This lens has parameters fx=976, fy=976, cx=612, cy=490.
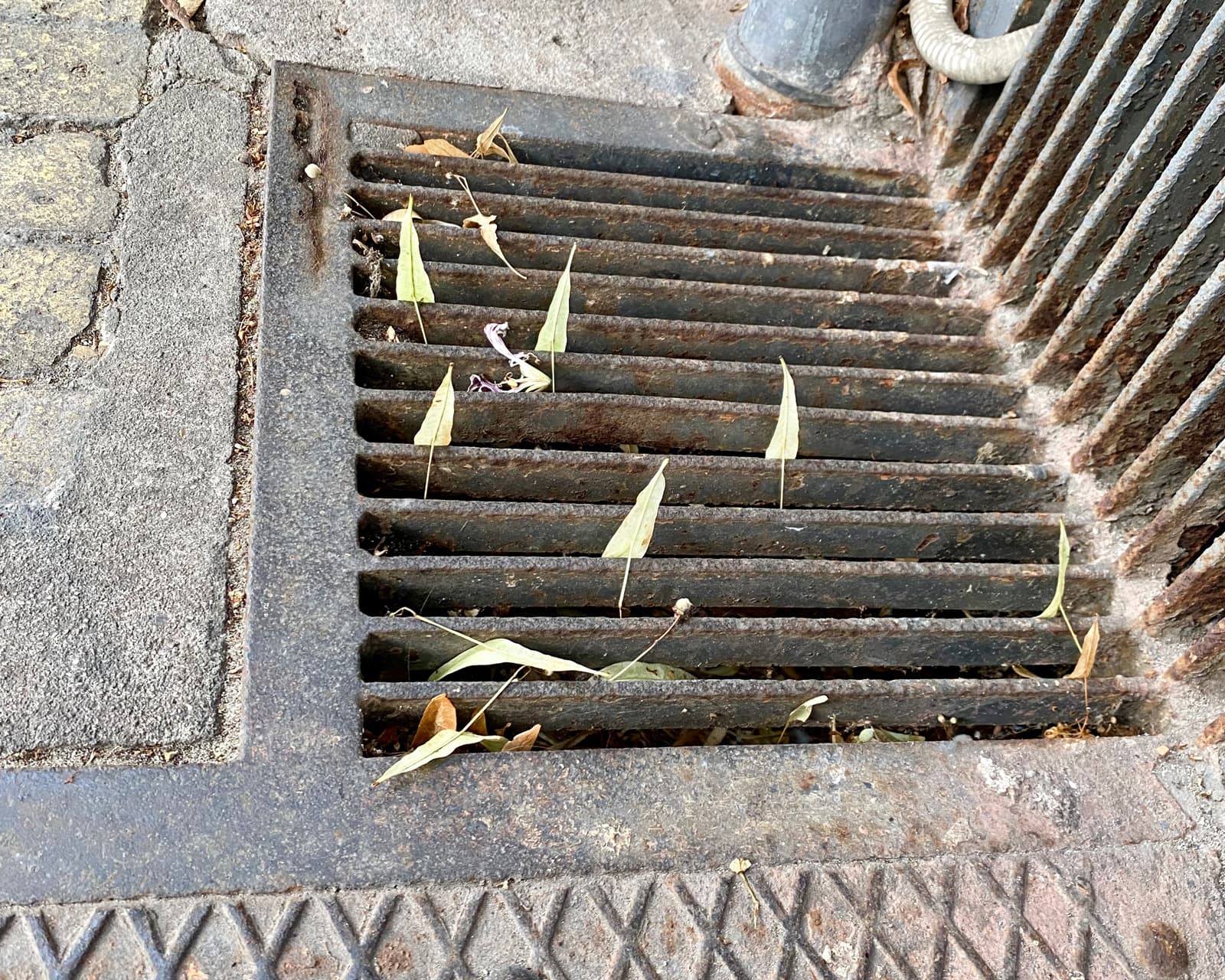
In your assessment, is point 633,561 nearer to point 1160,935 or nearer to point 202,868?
point 202,868

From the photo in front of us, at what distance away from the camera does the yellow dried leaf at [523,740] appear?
4.51 feet

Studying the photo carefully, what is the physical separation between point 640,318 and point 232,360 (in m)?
0.73

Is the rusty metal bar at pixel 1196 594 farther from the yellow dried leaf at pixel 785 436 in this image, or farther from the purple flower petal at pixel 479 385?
the purple flower petal at pixel 479 385

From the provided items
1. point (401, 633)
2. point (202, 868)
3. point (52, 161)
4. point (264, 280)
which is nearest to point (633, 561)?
point (401, 633)

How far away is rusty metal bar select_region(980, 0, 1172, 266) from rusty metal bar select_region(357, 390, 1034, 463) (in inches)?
18.0

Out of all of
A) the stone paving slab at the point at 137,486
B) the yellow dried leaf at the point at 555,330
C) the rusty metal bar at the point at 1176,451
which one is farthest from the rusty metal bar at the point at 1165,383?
the stone paving slab at the point at 137,486

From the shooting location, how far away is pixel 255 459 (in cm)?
151

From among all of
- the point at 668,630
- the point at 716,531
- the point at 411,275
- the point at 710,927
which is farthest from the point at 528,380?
the point at 710,927

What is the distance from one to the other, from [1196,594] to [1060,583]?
0.63 ft

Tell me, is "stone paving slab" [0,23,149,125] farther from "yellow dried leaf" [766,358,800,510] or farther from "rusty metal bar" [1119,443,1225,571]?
"rusty metal bar" [1119,443,1225,571]

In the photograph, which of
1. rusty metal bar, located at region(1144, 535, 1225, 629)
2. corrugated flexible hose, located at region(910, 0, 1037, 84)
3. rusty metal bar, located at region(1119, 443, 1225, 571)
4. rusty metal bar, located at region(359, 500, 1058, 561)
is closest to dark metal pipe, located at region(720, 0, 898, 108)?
corrugated flexible hose, located at region(910, 0, 1037, 84)

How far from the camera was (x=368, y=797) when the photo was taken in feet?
4.05

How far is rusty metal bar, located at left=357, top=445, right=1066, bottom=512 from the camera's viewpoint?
159 cm

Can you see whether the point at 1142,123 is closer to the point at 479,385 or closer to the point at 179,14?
the point at 479,385
